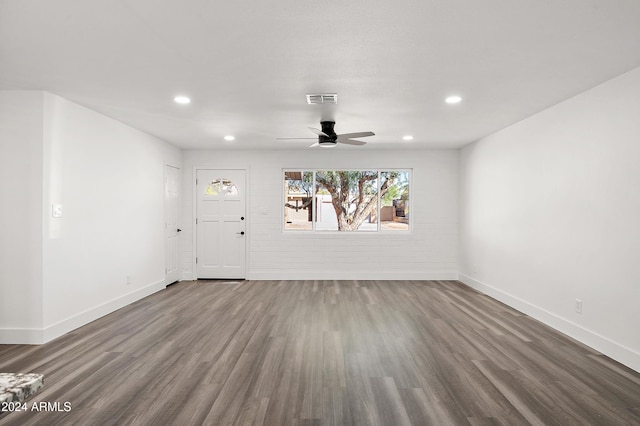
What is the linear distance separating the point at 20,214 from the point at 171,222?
2.90m

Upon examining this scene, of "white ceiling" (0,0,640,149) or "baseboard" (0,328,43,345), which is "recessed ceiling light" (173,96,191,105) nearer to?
"white ceiling" (0,0,640,149)

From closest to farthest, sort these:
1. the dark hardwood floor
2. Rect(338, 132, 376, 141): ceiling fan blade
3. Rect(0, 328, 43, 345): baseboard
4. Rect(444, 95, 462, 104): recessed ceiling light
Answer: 1. the dark hardwood floor
2. Rect(0, 328, 43, 345): baseboard
3. Rect(444, 95, 462, 104): recessed ceiling light
4. Rect(338, 132, 376, 141): ceiling fan blade

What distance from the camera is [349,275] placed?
6723 mm

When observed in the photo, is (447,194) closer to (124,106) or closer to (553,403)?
(553,403)

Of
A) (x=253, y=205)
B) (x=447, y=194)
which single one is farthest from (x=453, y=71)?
(x=253, y=205)

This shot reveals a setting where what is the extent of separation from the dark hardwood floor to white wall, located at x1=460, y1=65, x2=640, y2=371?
349mm

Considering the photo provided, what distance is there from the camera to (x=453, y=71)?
291 cm

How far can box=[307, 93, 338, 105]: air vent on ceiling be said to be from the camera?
11.4 ft

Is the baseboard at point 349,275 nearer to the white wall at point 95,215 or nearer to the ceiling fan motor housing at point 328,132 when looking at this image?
the white wall at point 95,215

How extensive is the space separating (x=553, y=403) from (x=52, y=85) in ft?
16.5

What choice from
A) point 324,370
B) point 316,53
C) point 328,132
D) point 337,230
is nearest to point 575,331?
point 324,370

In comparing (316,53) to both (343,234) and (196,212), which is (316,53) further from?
(196,212)

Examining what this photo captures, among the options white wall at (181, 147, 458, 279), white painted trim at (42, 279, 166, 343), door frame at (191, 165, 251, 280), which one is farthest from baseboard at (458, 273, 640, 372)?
white painted trim at (42, 279, 166, 343)

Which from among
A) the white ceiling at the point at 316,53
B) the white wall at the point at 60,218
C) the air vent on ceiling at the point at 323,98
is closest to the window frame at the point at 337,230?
the white ceiling at the point at 316,53
